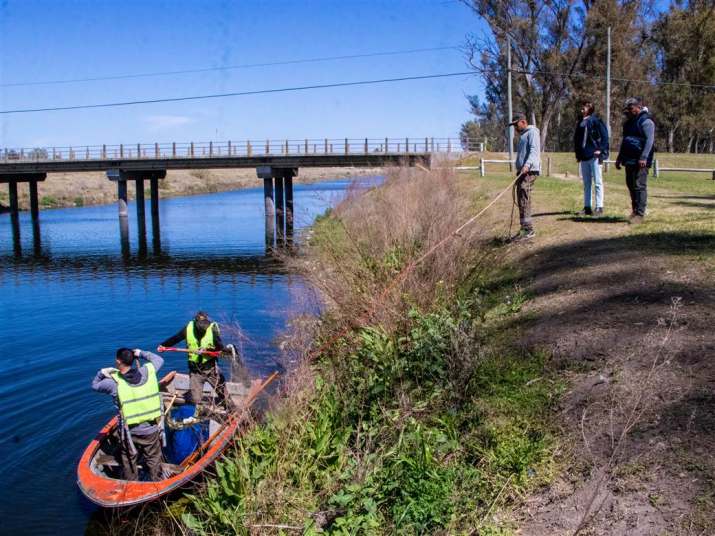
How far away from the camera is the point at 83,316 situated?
19.6 metres

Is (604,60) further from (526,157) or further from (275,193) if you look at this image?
(526,157)

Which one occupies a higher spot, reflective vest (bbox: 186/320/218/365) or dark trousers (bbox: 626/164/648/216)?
dark trousers (bbox: 626/164/648/216)

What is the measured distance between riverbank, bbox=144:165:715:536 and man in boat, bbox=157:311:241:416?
56.3 inches

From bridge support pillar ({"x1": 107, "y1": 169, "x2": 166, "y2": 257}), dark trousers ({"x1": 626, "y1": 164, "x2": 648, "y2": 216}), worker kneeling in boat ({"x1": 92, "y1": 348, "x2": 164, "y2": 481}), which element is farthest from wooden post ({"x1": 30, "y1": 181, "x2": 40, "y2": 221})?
dark trousers ({"x1": 626, "y1": 164, "x2": 648, "y2": 216})

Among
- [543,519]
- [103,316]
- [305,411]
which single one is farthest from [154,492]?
[103,316]

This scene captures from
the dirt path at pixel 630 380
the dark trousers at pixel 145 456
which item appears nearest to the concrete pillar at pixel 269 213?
the dark trousers at pixel 145 456

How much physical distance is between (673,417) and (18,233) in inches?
1708

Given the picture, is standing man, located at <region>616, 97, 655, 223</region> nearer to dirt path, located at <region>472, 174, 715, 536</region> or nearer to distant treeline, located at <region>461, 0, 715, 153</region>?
dirt path, located at <region>472, 174, 715, 536</region>

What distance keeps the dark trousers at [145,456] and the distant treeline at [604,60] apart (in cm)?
4125

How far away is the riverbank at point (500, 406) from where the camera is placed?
527 cm

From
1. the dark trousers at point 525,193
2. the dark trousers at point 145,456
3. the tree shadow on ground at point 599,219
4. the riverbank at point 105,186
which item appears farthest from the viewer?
the riverbank at point 105,186

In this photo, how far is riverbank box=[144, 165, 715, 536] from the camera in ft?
17.3

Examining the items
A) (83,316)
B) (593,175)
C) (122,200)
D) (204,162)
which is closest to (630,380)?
(593,175)

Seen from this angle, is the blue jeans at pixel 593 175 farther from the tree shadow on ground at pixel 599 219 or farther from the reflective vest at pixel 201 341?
the reflective vest at pixel 201 341
